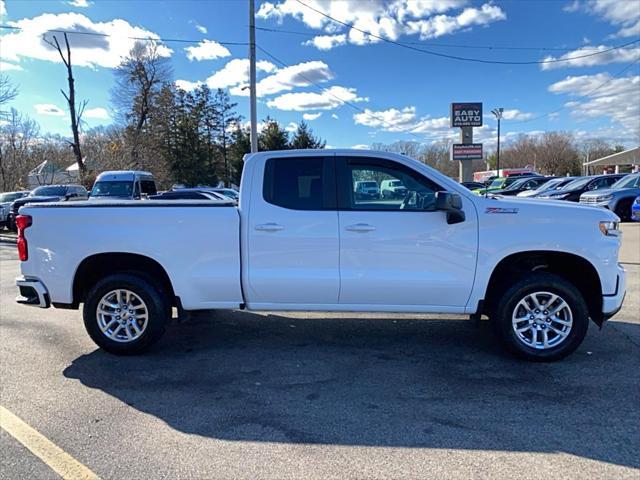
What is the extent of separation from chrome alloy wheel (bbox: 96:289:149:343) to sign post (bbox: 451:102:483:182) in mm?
39004

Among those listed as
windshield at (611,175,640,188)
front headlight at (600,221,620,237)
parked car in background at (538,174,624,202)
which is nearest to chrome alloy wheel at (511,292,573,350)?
front headlight at (600,221,620,237)

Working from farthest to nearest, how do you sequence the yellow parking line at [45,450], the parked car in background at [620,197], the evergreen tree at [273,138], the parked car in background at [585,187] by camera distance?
the evergreen tree at [273,138] < the parked car in background at [585,187] < the parked car in background at [620,197] < the yellow parking line at [45,450]

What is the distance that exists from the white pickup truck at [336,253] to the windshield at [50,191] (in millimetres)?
17401

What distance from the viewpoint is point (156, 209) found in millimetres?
4480

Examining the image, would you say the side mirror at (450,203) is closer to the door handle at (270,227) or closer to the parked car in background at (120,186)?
the door handle at (270,227)

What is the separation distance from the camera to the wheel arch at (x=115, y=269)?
461 cm

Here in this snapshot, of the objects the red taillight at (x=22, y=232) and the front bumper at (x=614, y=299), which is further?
the red taillight at (x=22, y=232)

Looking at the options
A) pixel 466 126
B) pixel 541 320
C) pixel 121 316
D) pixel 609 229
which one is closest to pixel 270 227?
pixel 121 316

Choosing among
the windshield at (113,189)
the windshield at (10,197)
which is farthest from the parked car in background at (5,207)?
the windshield at (113,189)

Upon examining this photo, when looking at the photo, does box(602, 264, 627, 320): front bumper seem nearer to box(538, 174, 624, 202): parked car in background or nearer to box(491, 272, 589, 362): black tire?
box(491, 272, 589, 362): black tire

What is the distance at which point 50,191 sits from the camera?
20000mm

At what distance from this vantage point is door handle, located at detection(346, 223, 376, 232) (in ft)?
14.0

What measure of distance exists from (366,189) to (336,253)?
0.70 metres

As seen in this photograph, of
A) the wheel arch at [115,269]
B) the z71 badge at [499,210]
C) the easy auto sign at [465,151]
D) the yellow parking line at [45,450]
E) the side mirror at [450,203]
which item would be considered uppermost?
the easy auto sign at [465,151]
